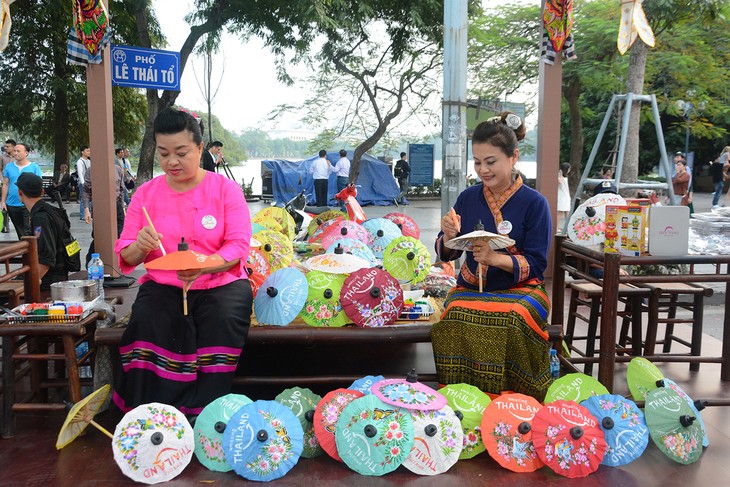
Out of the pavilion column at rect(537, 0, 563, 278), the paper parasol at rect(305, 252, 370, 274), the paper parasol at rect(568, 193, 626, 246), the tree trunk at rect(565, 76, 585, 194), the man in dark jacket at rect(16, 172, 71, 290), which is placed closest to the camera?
the paper parasol at rect(305, 252, 370, 274)

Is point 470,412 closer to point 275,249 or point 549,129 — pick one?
point 275,249

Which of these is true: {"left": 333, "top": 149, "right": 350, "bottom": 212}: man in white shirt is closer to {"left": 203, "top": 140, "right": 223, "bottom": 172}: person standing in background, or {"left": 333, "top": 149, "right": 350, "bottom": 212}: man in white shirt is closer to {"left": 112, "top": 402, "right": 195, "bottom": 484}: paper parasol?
{"left": 203, "top": 140, "right": 223, "bottom": 172}: person standing in background

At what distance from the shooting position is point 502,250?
347 centimetres

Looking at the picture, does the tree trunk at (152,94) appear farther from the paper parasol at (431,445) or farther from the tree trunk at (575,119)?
the paper parasol at (431,445)

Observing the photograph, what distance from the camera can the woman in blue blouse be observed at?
3.24m

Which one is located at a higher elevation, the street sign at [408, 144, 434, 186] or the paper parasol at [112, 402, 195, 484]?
the street sign at [408, 144, 434, 186]

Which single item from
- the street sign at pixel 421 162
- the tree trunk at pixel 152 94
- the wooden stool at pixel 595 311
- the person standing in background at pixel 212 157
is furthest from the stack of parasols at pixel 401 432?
the street sign at pixel 421 162

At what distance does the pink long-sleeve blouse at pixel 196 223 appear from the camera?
11.1 ft

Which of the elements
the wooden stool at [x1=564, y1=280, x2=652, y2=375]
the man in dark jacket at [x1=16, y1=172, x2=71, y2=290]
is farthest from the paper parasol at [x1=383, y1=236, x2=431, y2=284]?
the man in dark jacket at [x1=16, y1=172, x2=71, y2=290]

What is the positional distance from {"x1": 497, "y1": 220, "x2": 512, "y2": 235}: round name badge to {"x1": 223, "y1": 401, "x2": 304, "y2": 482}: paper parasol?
4.66 ft

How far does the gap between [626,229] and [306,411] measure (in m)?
2.02

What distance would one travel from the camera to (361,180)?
19547 millimetres

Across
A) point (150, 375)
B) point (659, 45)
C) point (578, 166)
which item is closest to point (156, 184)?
point (150, 375)

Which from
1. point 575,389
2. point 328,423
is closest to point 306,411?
point 328,423
